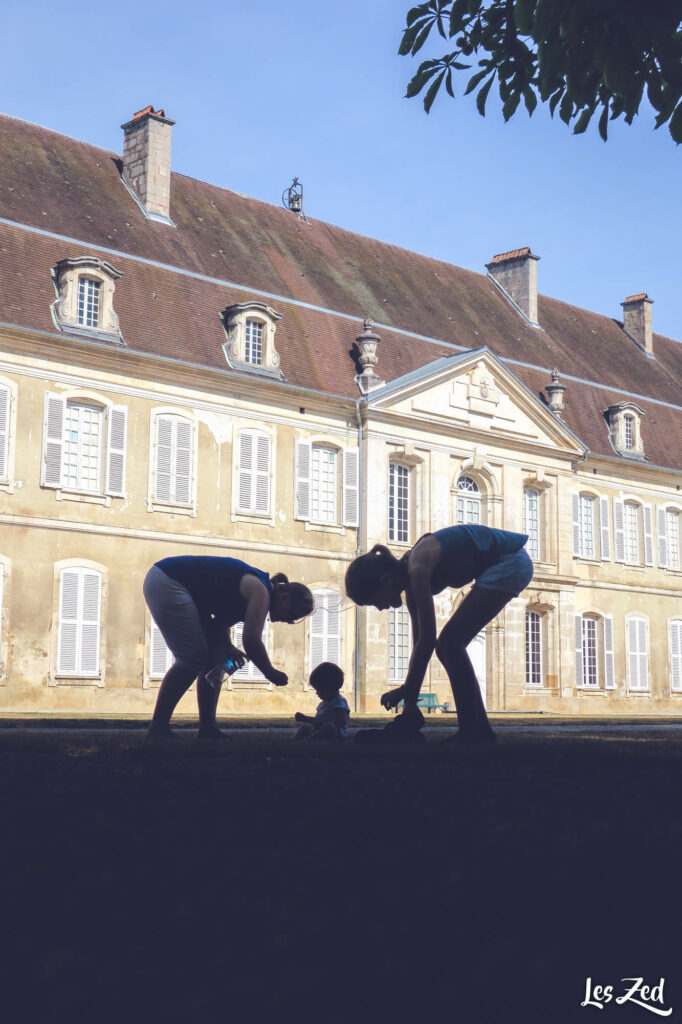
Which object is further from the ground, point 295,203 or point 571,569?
point 295,203

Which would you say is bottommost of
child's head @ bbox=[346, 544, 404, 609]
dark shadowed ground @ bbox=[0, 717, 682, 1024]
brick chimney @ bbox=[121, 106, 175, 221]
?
dark shadowed ground @ bbox=[0, 717, 682, 1024]

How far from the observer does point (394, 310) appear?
29734 millimetres

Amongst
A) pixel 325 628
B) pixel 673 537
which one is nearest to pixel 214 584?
pixel 325 628

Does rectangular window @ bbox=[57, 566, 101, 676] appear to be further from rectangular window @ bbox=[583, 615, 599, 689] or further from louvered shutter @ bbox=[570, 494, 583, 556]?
rectangular window @ bbox=[583, 615, 599, 689]

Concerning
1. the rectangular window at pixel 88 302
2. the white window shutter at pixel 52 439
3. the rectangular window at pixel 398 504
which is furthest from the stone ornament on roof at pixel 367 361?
the white window shutter at pixel 52 439

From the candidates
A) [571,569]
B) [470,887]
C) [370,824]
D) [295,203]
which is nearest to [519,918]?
[470,887]

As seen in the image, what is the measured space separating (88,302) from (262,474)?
4.94 meters

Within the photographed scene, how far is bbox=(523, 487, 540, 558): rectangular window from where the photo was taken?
30.3 metres

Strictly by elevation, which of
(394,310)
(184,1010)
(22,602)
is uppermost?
(394,310)

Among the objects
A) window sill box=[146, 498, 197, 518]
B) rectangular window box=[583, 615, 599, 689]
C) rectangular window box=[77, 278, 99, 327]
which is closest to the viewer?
rectangular window box=[77, 278, 99, 327]

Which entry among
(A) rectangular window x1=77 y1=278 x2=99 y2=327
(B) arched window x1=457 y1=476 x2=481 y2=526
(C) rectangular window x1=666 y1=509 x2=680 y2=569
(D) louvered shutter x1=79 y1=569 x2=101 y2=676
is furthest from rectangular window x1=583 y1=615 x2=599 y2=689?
(A) rectangular window x1=77 y1=278 x2=99 y2=327

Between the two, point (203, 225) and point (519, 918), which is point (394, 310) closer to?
point (203, 225)

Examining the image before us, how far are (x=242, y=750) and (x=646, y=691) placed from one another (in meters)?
28.5

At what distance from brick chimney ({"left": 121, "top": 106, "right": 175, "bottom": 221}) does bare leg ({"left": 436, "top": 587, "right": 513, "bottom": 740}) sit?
20.9 metres
